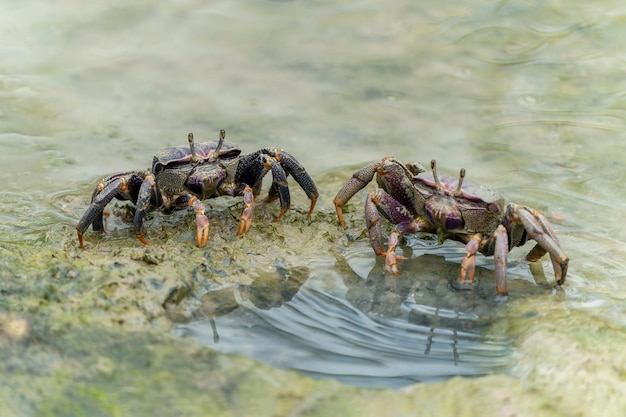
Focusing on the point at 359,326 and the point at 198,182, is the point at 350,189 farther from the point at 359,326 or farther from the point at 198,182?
the point at 359,326

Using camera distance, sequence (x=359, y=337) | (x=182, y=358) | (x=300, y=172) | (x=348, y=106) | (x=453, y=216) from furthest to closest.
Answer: (x=348, y=106), (x=300, y=172), (x=453, y=216), (x=359, y=337), (x=182, y=358)

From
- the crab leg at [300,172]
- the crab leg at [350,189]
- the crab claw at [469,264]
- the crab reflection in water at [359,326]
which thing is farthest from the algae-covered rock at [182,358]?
the crab leg at [300,172]

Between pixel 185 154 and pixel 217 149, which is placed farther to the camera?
pixel 217 149

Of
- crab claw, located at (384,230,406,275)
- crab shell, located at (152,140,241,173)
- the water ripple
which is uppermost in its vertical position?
crab shell, located at (152,140,241,173)

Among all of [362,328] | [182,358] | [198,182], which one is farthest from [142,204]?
[362,328]

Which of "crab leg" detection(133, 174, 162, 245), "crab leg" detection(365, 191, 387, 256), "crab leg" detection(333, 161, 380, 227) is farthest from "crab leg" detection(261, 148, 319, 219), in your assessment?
"crab leg" detection(133, 174, 162, 245)

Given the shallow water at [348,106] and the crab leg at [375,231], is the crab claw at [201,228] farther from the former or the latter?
the crab leg at [375,231]

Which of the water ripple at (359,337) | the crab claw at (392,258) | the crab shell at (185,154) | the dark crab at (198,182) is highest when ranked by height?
the crab shell at (185,154)

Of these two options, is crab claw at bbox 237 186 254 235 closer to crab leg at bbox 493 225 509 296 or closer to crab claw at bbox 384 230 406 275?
crab claw at bbox 384 230 406 275
